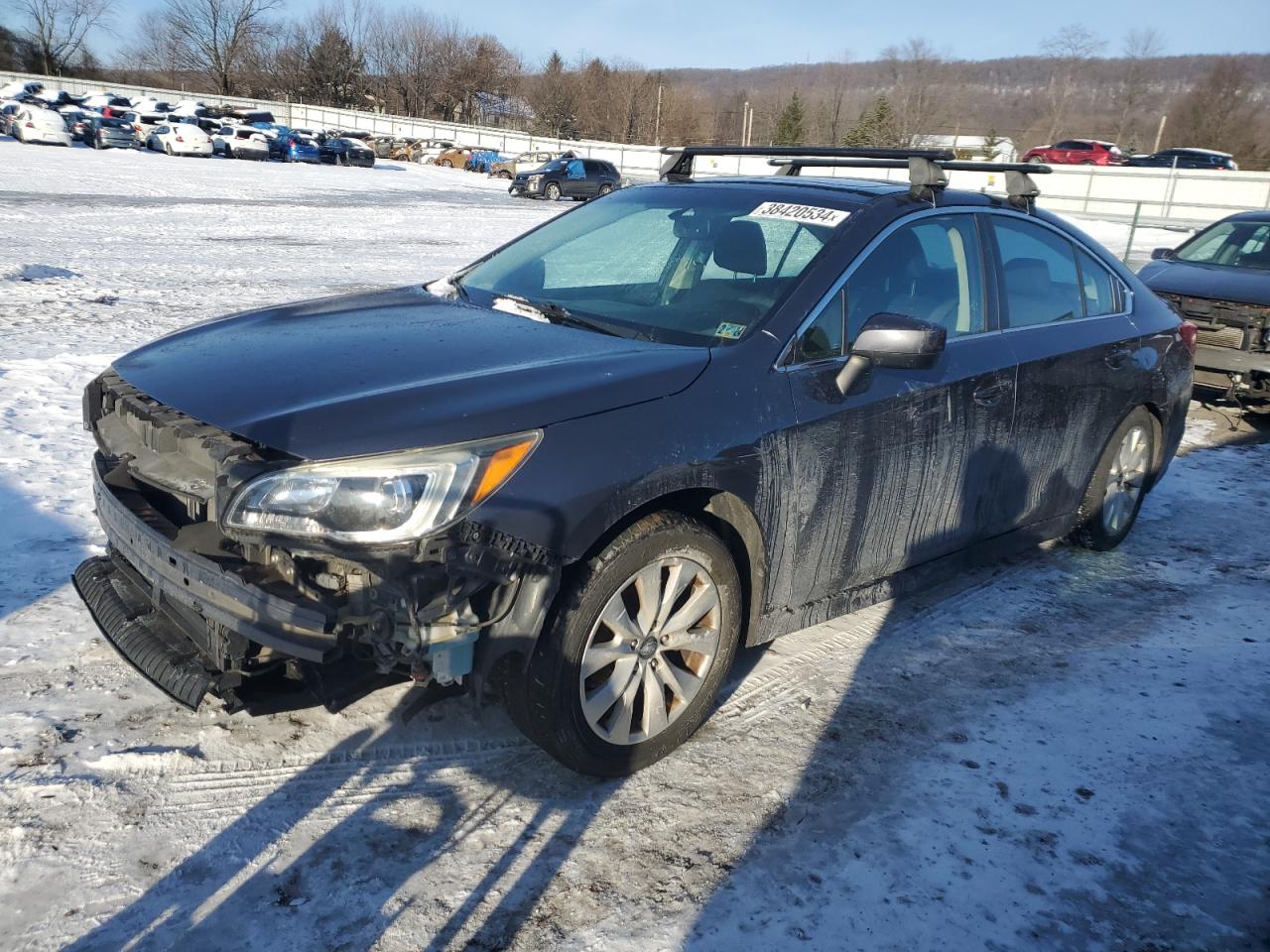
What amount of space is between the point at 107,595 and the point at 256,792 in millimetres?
847

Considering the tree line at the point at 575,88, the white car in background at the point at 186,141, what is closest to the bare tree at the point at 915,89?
the tree line at the point at 575,88

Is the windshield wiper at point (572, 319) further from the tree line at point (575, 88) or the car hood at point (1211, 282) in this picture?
the tree line at point (575, 88)

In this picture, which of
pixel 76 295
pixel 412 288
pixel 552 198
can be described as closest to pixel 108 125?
pixel 552 198

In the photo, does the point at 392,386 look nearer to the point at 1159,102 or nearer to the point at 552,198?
the point at 552,198

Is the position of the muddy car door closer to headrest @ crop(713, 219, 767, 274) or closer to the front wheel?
headrest @ crop(713, 219, 767, 274)

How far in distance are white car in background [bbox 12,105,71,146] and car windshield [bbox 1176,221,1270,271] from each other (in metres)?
41.9

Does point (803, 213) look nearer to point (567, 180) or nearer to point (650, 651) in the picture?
point (650, 651)

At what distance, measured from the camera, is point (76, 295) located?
9.93 meters

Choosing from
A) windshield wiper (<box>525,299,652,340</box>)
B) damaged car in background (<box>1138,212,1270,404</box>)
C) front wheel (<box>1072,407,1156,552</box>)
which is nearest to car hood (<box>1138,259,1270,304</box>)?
damaged car in background (<box>1138,212,1270,404</box>)

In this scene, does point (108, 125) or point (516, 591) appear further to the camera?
point (108, 125)

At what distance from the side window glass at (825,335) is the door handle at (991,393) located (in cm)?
78

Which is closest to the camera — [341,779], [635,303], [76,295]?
[341,779]

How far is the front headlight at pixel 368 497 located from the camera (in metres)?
2.55

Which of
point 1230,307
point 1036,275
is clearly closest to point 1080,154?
point 1230,307
